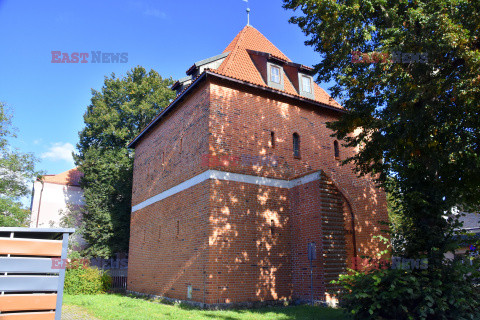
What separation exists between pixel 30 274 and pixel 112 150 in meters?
22.3

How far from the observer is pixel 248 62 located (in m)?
14.5

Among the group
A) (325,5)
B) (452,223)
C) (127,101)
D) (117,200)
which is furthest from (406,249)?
(127,101)

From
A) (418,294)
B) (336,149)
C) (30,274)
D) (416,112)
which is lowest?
(418,294)

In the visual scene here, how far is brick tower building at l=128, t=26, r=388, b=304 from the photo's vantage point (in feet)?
37.1

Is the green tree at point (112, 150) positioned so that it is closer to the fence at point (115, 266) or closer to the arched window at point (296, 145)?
the fence at point (115, 266)

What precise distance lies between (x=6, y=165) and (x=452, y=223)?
26993mm

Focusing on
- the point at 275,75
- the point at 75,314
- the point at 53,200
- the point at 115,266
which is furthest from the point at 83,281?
the point at 275,75

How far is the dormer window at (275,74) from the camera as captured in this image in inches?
567

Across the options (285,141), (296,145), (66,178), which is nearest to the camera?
(285,141)

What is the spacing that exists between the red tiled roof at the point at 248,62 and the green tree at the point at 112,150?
13.1m

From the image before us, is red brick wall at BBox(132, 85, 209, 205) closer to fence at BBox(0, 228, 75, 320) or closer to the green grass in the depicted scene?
the green grass

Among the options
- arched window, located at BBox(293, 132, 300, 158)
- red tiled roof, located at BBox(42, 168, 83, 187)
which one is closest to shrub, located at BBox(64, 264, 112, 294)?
red tiled roof, located at BBox(42, 168, 83, 187)

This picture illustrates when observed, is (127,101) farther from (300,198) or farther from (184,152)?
(300,198)

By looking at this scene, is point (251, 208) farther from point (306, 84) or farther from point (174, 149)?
point (306, 84)
